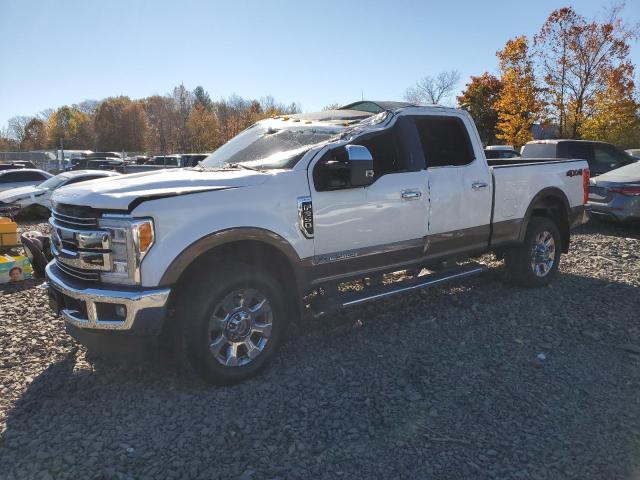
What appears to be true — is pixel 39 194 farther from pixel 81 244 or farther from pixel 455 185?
pixel 455 185

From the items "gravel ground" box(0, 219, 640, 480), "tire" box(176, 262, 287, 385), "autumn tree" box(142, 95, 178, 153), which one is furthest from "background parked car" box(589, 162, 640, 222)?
"autumn tree" box(142, 95, 178, 153)

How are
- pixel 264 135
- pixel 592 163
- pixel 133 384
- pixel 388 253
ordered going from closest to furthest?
1. pixel 133 384
2. pixel 388 253
3. pixel 264 135
4. pixel 592 163

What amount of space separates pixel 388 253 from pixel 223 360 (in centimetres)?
181

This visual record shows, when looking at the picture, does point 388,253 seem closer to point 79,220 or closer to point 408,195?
point 408,195

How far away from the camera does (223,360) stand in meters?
3.58

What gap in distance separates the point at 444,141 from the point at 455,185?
569 millimetres

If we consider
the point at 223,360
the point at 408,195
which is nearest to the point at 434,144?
the point at 408,195

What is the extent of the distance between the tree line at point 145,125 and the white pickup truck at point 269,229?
41.4 meters

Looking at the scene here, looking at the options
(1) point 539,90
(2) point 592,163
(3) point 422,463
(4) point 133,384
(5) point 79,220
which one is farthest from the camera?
(1) point 539,90

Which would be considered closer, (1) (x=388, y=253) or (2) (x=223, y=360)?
(2) (x=223, y=360)

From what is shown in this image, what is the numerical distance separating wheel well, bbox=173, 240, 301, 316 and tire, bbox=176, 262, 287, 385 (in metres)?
0.06

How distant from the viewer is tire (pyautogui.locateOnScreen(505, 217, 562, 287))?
5.91 metres

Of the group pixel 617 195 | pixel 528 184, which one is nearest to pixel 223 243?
pixel 528 184

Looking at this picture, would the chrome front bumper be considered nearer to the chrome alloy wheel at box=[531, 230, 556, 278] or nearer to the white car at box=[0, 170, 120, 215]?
the chrome alloy wheel at box=[531, 230, 556, 278]
